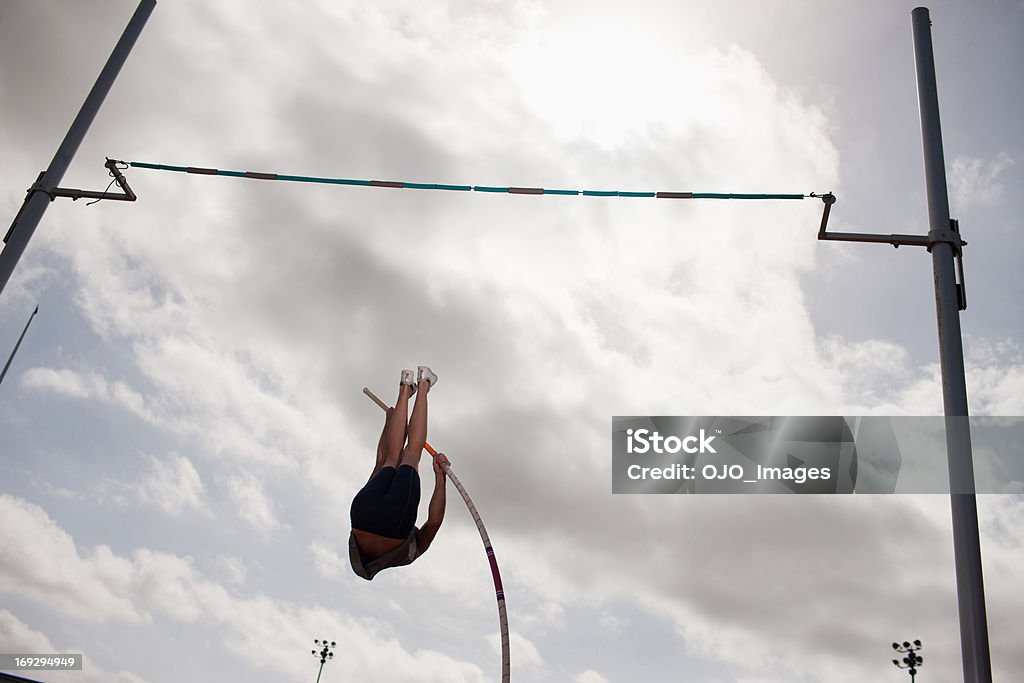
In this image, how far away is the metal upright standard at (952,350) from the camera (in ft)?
20.3

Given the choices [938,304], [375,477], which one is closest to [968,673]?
[938,304]

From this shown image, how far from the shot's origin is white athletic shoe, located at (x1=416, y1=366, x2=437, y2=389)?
38.1 feet

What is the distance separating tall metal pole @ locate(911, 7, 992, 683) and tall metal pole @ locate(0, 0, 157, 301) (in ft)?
31.5

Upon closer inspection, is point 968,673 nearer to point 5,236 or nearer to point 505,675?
point 505,675

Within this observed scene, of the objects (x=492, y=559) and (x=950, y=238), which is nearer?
(x=950, y=238)

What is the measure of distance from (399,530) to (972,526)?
6604 mm

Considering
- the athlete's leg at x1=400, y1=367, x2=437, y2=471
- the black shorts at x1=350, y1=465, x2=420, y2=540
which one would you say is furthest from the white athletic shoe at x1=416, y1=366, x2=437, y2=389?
the black shorts at x1=350, y1=465, x2=420, y2=540

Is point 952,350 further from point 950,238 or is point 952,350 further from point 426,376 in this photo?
point 426,376

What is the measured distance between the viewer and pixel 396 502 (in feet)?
34.6

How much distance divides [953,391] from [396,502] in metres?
6.57

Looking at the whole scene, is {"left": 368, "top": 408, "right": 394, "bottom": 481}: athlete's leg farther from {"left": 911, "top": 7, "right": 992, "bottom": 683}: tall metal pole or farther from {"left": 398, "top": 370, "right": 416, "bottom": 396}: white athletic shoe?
{"left": 911, "top": 7, "right": 992, "bottom": 683}: tall metal pole

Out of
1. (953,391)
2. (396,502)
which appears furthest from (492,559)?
(953,391)

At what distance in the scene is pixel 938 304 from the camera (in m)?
7.62

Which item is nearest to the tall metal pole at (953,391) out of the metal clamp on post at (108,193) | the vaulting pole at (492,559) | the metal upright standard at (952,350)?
the metal upright standard at (952,350)
